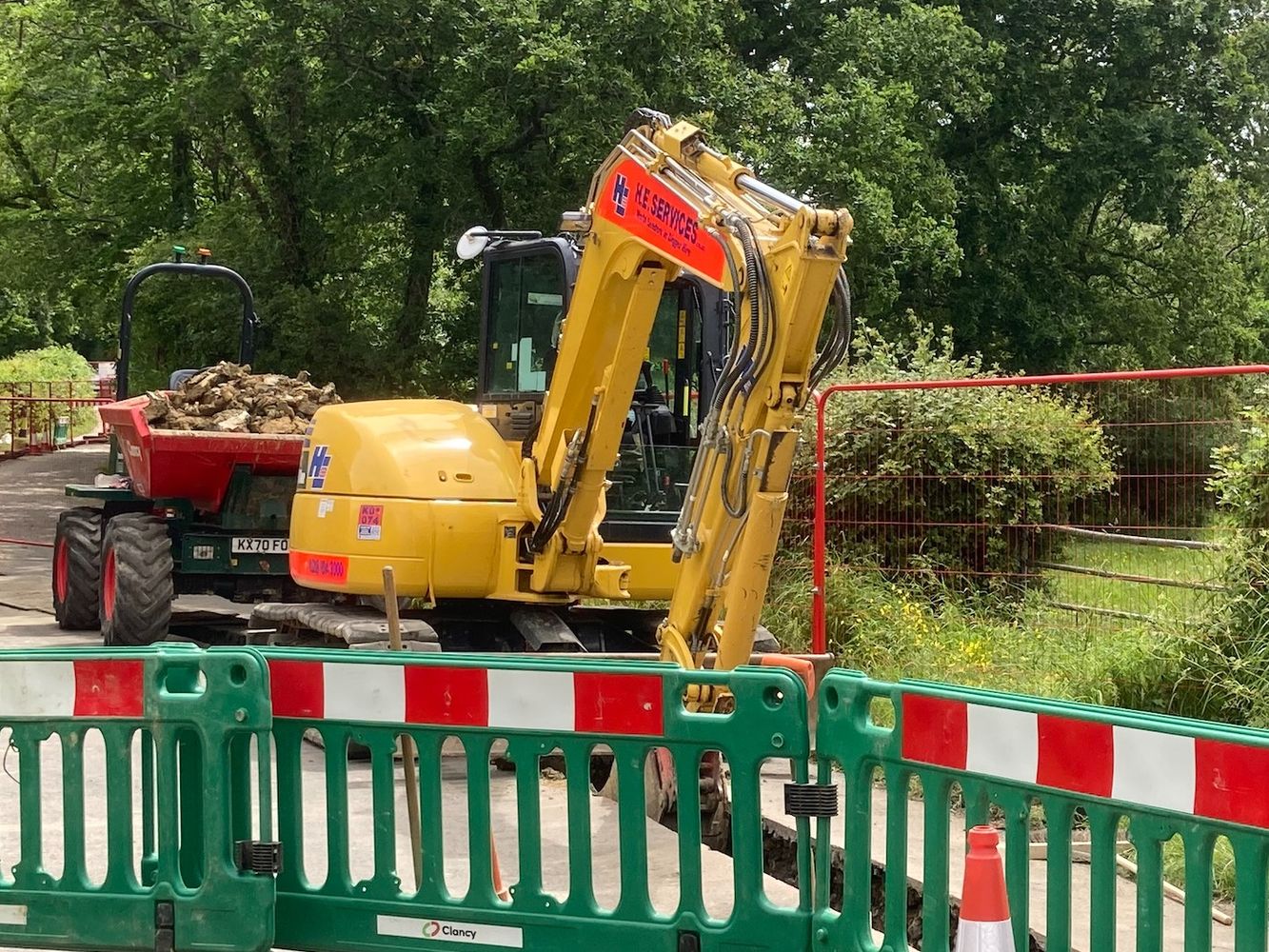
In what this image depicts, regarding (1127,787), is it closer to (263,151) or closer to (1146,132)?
(263,151)

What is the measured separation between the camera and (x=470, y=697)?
501cm

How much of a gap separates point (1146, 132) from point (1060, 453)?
17.8 meters

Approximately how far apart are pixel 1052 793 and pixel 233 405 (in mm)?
9339

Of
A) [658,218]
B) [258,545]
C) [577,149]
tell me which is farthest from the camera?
[577,149]

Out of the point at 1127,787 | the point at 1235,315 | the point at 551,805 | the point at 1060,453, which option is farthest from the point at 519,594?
the point at 1235,315

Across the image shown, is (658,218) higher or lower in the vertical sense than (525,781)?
higher

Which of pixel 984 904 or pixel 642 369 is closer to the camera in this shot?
pixel 984 904

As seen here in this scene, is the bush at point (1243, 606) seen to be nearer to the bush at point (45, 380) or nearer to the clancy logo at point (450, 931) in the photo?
the clancy logo at point (450, 931)

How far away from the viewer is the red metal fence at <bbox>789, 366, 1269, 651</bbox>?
28.1 feet

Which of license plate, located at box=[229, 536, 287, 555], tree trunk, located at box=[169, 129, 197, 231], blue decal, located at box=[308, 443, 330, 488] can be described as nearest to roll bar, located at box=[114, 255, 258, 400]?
license plate, located at box=[229, 536, 287, 555]

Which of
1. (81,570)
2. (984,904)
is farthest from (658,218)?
(81,570)

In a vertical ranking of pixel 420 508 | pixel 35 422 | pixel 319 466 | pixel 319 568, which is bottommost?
pixel 319 568

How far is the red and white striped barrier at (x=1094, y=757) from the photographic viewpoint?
12.2 ft

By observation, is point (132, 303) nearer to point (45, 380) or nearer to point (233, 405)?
point (233, 405)
